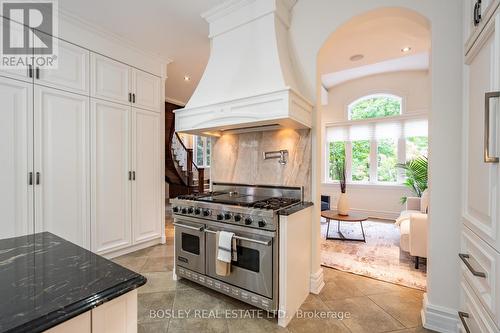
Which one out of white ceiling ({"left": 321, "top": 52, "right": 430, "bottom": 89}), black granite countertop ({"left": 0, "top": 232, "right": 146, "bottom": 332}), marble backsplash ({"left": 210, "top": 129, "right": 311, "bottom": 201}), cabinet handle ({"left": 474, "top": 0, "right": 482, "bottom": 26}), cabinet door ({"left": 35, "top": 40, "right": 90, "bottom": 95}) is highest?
white ceiling ({"left": 321, "top": 52, "right": 430, "bottom": 89})

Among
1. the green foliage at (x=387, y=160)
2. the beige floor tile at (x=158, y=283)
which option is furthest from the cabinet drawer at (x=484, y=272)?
the green foliage at (x=387, y=160)

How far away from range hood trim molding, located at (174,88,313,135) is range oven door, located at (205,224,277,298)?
101 cm

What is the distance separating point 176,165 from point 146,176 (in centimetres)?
311

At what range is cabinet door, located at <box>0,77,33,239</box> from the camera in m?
2.34

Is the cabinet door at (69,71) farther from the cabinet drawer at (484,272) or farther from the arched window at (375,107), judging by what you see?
the arched window at (375,107)

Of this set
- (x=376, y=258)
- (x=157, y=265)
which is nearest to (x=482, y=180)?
(x=376, y=258)

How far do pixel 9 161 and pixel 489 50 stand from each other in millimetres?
4003

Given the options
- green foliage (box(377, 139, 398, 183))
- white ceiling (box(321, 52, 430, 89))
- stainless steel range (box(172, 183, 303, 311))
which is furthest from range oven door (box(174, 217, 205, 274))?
green foliage (box(377, 139, 398, 183))

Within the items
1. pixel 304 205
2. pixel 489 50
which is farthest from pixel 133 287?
pixel 489 50

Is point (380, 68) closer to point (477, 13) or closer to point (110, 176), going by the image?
point (477, 13)

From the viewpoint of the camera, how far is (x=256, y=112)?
2104mm

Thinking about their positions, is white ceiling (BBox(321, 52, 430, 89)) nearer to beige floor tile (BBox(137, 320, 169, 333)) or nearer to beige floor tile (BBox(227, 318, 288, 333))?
beige floor tile (BBox(227, 318, 288, 333))

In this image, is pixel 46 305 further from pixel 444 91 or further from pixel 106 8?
pixel 106 8

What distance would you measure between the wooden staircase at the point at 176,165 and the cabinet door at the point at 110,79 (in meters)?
3.17
